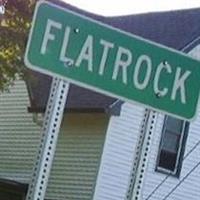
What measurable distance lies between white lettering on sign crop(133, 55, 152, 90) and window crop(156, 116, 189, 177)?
14.3 metres

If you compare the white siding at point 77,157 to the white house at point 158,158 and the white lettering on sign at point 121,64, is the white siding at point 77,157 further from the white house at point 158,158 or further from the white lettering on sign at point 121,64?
the white lettering on sign at point 121,64

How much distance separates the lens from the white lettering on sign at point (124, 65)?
9.99 ft

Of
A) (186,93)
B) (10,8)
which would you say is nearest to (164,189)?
(10,8)

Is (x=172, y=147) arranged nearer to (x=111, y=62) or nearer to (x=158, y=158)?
(x=158, y=158)

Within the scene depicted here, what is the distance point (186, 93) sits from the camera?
336cm

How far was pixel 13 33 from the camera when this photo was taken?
47.9 ft

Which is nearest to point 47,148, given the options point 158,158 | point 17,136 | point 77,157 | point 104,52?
point 104,52

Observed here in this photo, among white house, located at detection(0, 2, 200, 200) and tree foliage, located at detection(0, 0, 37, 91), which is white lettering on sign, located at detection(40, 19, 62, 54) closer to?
tree foliage, located at detection(0, 0, 37, 91)

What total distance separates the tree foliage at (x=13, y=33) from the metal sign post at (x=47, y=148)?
11503 mm

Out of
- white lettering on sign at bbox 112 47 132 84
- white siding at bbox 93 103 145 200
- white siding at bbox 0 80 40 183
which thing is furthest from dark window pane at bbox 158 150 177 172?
white lettering on sign at bbox 112 47 132 84

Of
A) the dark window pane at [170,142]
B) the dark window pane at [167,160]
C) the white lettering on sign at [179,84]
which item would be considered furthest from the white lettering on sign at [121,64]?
the dark window pane at [170,142]

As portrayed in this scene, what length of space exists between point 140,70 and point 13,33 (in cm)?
1159

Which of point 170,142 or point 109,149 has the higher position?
point 170,142

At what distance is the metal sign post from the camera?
9.32ft
